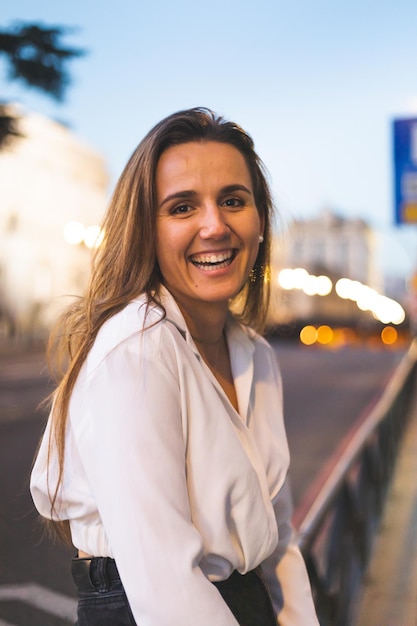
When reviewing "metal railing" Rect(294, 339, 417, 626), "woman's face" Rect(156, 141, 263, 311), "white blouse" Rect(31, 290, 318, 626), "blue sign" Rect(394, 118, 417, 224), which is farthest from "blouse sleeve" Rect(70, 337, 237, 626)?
"blue sign" Rect(394, 118, 417, 224)

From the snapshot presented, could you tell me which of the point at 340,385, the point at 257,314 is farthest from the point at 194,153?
the point at 340,385

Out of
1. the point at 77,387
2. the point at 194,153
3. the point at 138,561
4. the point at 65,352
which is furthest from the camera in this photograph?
the point at 65,352

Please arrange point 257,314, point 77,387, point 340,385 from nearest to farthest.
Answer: point 77,387
point 257,314
point 340,385

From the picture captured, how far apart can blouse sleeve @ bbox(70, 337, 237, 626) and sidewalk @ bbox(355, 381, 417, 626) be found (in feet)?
9.69

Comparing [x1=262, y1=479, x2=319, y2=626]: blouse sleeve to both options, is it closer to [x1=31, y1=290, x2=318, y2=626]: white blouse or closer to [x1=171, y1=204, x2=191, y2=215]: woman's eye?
[x1=31, y1=290, x2=318, y2=626]: white blouse

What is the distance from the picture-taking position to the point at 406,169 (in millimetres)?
10602

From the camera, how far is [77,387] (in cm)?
119

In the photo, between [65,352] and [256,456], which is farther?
[65,352]

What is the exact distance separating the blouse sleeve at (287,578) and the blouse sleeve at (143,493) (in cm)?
54

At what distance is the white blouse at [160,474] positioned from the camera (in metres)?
1.07

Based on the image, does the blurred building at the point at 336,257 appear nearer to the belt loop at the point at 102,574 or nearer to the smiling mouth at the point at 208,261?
the smiling mouth at the point at 208,261

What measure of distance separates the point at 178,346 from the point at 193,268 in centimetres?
23

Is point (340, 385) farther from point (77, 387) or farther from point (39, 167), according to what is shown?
point (39, 167)

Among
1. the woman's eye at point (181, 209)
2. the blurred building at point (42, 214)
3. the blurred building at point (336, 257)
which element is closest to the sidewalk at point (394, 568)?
the woman's eye at point (181, 209)
